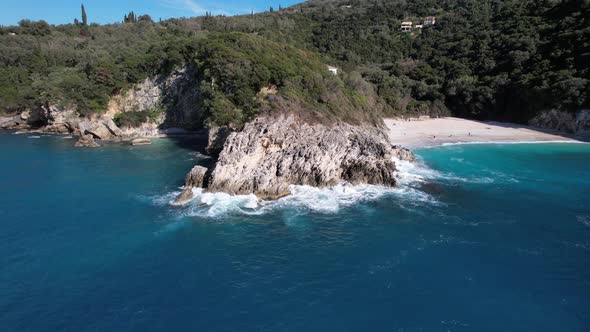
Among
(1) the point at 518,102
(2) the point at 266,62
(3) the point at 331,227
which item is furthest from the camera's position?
(1) the point at 518,102

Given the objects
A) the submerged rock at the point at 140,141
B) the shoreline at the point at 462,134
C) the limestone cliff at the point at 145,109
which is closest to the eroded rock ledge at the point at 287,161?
the shoreline at the point at 462,134

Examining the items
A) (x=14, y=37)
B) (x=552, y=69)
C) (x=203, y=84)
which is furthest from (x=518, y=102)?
(x=14, y=37)

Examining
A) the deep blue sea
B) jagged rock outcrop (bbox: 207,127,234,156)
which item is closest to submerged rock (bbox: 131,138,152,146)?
jagged rock outcrop (bbox: 207,127,234,156)

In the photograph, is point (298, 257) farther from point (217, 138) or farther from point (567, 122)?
point (567, 122)

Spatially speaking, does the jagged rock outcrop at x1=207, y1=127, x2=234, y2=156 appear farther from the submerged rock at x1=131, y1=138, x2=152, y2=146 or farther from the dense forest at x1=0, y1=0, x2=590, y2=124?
the submerged rock at x1=131, y1=138, x2=152, y2=146

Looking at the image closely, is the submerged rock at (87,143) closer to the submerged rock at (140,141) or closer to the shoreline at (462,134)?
the submerged rock at (140,141)

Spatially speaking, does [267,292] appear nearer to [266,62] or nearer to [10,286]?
[10,286]

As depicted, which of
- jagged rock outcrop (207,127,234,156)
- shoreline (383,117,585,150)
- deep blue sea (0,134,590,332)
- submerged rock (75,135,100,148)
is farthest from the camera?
shoreline (383,117,585,150)
